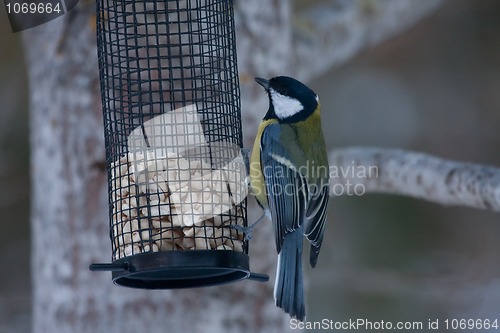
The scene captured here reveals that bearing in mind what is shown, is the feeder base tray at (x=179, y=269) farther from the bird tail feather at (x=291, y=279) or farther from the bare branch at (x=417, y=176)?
the bare branch at (x=417, y=176)

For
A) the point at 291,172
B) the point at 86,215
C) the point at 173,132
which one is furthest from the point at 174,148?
the point at 86,215

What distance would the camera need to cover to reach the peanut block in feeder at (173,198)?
4871 millimetres

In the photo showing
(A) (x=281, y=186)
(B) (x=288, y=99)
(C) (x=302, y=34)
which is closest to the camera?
(A) (x=281, y=186)

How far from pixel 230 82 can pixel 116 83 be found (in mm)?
658

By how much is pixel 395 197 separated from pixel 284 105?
3.47 metres

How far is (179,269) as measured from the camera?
4.69 meters

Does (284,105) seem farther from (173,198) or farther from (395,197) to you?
(395,197)

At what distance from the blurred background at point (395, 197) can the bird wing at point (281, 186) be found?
2827 mm

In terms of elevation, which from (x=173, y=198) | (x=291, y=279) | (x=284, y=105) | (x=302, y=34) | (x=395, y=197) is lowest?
(x=291, y=279)

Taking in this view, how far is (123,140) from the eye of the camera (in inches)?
201

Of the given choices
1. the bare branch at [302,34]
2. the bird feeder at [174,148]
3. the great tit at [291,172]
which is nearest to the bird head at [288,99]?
the great tit at [291,172]

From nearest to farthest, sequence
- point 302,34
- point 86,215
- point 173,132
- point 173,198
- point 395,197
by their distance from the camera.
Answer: point 173,198 → point 173,132 → point 86,215 → point 302,34 → point 395,197

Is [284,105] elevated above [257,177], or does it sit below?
above

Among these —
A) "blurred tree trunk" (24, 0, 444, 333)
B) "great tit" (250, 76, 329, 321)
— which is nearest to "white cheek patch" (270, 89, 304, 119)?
"great tit" (250, 76, 329, 321)
